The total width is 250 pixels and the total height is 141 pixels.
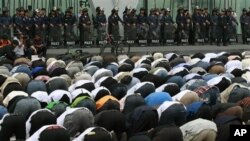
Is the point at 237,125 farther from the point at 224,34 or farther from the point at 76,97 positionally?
the point at 224,34

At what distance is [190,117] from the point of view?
7.66 m

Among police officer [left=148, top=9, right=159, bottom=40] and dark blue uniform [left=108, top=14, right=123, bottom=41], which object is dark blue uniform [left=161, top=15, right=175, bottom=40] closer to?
police officer [left=148, top=9, right=159, bottom=40]

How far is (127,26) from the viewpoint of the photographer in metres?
21.3

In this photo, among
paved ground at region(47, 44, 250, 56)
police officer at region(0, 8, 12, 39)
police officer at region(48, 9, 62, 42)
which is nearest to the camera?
police officer at region(0, 8, 12, 39)

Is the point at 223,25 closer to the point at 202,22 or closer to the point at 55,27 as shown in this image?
the point at 202,22

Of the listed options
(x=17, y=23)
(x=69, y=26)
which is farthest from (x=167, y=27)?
(x=17, y=23)

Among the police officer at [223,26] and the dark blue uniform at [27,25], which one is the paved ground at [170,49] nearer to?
the police officer at [223,26]

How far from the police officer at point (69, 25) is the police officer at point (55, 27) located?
24 centimetres

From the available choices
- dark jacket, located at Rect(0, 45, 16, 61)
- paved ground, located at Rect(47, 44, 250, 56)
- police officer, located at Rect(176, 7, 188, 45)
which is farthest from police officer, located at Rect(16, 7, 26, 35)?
police officer, located at Rect(176, 7, 188, 45)

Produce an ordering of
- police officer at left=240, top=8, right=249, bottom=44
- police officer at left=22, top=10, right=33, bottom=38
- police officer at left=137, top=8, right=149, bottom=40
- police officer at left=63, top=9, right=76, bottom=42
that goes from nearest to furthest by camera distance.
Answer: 1. police officer at left=22, top=10, right=33, bottom=38
2. police officer at left=63, top=9, right=76, bottom=42
3. police officer at left=137, top=8, right=149, bottom=40
4. police officer at left=240, top=8, right=249, bottom=44

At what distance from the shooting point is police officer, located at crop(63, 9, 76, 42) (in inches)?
813

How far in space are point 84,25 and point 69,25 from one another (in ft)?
1.83

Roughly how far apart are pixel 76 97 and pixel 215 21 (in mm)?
14720

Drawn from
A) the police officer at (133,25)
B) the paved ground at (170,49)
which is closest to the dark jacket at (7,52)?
the paved ground at (170,49)
